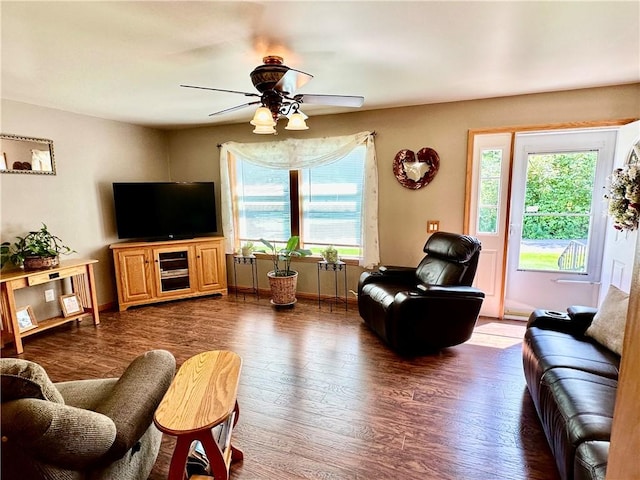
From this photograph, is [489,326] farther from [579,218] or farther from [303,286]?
[303,286]

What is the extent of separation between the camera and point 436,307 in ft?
9.14

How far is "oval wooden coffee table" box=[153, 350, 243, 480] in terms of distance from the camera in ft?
4.38

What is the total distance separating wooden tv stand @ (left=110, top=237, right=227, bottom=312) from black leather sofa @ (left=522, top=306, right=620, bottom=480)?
377 cm

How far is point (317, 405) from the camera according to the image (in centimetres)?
224

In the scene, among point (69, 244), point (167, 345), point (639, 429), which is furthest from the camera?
point (69, 244)

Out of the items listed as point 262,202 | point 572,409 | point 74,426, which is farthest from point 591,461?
point 262,202

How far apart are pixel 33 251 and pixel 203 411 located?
301 cm

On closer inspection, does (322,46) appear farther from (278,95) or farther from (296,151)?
(296,151)

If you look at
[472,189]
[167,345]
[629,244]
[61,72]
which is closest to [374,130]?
[472,189]

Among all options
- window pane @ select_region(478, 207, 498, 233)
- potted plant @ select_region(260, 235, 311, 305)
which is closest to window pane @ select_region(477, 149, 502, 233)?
window pane @ select_region(478, 207, 498, 233)

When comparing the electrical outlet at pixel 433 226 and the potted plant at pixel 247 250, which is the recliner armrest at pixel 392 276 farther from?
the potted plant at pixel 247 250

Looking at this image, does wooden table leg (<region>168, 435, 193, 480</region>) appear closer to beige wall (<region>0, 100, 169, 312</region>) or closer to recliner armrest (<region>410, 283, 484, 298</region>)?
recliner armrest (<region>410, 283, 484, 298</region>)

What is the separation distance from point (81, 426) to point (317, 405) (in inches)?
57.3

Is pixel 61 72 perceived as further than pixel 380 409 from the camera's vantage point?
Yes
